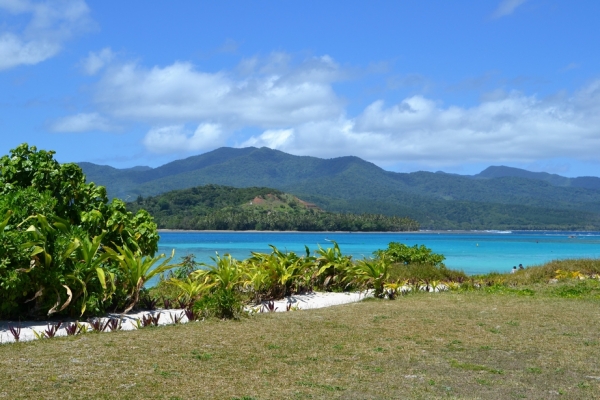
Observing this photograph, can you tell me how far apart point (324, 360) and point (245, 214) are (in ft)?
482

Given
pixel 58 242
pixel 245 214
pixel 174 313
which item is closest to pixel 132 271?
pixel 174 313

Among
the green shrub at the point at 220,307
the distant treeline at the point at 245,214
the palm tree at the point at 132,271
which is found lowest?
the green shrub at the point at 220,307

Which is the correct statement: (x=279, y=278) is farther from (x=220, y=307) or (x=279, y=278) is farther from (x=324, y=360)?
(x=324, y=360)

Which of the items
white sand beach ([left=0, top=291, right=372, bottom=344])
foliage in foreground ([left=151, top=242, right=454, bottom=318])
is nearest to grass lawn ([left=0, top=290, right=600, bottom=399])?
white sand beach ([left=0, top=291, right=372, bottom=344])

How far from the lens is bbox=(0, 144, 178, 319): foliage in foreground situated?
9.83 meters

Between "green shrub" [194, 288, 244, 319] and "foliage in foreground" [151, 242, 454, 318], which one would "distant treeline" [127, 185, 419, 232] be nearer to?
"foliage in foreground" [151, 242, 454, 318]

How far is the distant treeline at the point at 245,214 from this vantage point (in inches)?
5965

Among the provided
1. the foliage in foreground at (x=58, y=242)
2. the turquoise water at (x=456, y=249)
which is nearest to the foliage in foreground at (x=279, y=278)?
the turquoise water at (x=456, y=249)

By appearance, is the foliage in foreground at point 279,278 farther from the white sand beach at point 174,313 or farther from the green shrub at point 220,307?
the white sand beach at point 174,313

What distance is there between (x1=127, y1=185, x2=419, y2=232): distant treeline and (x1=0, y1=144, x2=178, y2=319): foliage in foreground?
137m

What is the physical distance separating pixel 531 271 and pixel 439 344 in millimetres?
14337

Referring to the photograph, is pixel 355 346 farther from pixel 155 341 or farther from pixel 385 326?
pixel 155 341

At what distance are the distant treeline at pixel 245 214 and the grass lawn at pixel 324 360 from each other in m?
140

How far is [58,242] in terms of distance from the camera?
10.4m
